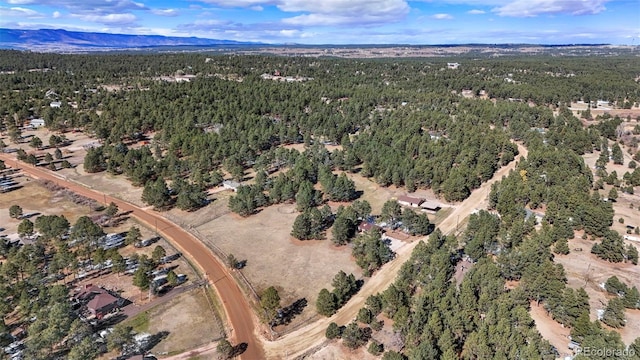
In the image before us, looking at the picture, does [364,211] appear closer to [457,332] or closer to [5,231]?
[457,332]

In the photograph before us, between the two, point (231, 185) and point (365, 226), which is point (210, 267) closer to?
point (365, 226)

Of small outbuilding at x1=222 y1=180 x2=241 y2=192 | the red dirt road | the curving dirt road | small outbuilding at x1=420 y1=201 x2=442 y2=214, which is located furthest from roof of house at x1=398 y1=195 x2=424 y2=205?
the red dirt road

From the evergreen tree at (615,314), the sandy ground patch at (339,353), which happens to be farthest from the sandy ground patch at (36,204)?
the evergreen tree at (615,314)

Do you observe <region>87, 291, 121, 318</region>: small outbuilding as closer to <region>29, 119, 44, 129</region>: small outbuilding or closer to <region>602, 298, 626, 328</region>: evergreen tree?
<region>602, 298, 626, 328</region>: evergreen tree

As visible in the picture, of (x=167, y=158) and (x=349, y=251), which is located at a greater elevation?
(x=167, y=158)

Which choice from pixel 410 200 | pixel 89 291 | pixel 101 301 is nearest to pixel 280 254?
pixel 101 301

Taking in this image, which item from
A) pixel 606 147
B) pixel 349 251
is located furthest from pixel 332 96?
pixel 349 251

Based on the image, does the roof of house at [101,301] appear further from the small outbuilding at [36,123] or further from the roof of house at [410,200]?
the small outbuilding at [36,123]
